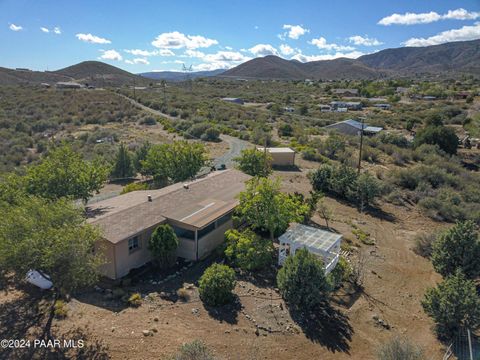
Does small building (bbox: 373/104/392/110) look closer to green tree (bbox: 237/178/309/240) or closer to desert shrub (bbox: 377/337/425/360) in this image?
green tree (bbox: 237/178/309/240)

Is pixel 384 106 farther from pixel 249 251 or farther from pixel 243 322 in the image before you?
pixel 243 322

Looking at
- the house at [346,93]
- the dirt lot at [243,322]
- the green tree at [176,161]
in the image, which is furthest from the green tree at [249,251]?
the house at [346,93]

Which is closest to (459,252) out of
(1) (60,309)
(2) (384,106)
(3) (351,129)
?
(1) (60,309)

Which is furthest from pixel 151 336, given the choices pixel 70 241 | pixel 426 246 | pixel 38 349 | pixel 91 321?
pixel 426 246

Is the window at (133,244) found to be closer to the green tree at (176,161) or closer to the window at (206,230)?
the window at (206,230)

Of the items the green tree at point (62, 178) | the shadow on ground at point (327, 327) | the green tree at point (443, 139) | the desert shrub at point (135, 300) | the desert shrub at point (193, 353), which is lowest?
the shadow on ground at point (327, 327)

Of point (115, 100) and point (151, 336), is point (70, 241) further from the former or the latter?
point (115, 100)
